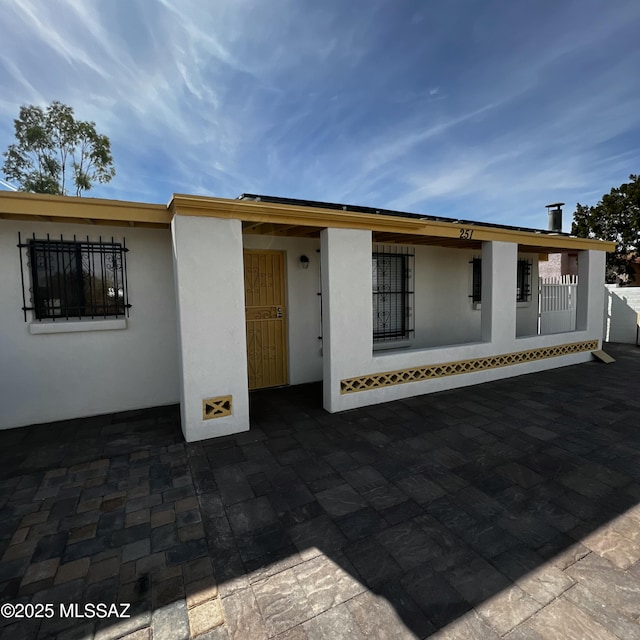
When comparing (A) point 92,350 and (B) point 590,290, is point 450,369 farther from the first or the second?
(A) point 92,350

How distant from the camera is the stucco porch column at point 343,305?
4.28 metres

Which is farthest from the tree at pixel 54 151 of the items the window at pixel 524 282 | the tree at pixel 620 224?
the tree at pixel 620 224

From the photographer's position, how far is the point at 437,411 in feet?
14.6

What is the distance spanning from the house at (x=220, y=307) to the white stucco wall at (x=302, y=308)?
2 cm

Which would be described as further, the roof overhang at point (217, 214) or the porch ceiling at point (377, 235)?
the porch ceiling at point (377, 235)

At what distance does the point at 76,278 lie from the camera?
→ 168 inches

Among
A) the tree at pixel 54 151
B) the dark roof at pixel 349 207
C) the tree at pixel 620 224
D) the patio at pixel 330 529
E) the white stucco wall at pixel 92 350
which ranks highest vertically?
Result: the tree at pixel 54 151

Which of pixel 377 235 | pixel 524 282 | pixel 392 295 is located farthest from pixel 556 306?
pixel 377 235

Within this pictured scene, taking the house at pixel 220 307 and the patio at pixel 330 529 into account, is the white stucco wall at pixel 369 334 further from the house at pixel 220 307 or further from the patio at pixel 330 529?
the patio at pixel 330 529

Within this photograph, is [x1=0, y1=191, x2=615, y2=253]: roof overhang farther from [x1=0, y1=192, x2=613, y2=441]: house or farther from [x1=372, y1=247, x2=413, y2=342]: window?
[x1=372, y1=247, x2=413, y2=342]: window

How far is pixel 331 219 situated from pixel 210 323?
1.92m

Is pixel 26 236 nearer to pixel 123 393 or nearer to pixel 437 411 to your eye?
pixel 123 393

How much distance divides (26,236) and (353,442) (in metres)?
4.49

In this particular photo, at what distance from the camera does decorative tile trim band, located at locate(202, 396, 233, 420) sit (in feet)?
12.1
